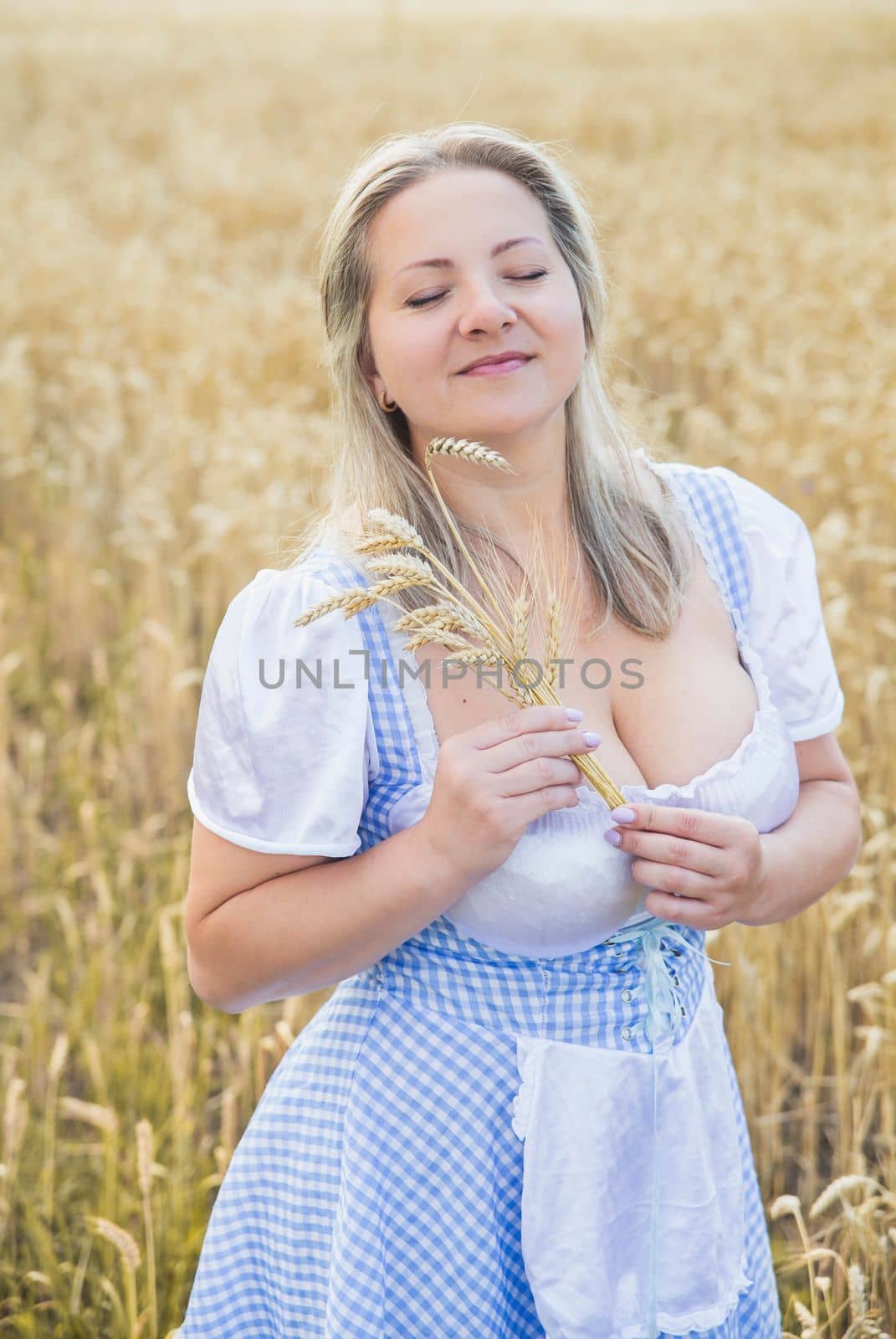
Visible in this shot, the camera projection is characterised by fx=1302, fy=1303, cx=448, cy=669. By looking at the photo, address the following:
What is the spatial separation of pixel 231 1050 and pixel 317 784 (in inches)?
66.2

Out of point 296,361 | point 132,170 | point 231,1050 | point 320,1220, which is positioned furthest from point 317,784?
point 132,170

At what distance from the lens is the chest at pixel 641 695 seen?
4.98 feet

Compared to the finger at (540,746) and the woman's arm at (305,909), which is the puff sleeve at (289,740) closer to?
the woman's arm at (305,909)

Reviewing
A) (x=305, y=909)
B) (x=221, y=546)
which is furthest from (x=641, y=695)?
(x=221, y=546)

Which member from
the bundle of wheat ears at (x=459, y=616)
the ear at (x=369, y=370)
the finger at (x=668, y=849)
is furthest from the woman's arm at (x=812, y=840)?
the ear at (x=369, y=370)

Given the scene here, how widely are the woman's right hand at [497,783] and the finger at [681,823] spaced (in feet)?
0.23

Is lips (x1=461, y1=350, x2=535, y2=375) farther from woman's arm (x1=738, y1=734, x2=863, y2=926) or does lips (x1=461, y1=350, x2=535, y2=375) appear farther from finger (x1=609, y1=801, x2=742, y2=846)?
woman's arm (x1=738, y1=734, x2=863, y2=926)

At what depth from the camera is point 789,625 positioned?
1706 mm

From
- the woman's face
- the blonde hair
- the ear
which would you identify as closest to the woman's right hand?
the blonde hair

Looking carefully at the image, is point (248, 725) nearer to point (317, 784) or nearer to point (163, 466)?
point (317, 784)

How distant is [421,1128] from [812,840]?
23.1 inches

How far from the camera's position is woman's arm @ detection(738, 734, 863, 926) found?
1.54 metres

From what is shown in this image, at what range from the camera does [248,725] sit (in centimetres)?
146

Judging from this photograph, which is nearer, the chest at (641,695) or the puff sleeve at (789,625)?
the chest at (641,695)
